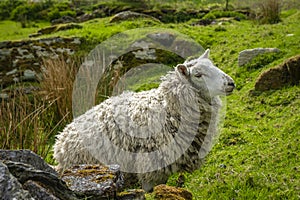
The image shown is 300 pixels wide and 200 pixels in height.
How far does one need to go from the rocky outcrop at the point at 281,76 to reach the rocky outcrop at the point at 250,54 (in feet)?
5.07

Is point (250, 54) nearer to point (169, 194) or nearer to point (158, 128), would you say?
point (158, 128)

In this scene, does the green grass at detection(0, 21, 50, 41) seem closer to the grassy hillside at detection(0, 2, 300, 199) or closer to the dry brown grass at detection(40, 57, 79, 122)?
the dry brown grass at detection(40, 57, 79, 122)

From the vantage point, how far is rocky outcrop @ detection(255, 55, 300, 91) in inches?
266

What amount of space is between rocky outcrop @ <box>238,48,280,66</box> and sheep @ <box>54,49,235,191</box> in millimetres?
3973

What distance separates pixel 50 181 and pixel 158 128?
83.3 inches

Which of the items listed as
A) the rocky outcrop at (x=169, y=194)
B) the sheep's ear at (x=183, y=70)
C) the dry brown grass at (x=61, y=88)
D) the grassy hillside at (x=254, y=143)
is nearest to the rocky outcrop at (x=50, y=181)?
the rocky outcrop at (x=169, y=194)

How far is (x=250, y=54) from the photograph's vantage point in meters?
8.74

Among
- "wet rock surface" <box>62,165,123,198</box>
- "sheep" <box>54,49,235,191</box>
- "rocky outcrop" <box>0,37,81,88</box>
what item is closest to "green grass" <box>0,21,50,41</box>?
"rocky outcrop" <box>0,37,81,88</box>

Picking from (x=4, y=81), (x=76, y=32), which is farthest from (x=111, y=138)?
(x=76, y=32)

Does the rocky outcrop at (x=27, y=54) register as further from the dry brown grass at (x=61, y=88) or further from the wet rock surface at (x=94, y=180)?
the wet rock surface at (x=94, y=180)

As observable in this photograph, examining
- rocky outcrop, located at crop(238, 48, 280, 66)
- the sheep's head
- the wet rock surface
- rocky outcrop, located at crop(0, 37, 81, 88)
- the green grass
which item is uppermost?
the sheep's head

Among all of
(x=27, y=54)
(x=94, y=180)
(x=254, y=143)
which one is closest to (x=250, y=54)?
(x=254, y=143)

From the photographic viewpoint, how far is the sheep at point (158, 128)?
181 inches

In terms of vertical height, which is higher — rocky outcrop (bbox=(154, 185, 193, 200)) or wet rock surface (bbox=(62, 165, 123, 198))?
wet rock surface (bbox=(62, 165, 123, 198))
